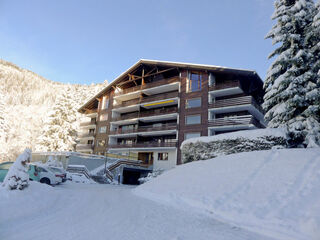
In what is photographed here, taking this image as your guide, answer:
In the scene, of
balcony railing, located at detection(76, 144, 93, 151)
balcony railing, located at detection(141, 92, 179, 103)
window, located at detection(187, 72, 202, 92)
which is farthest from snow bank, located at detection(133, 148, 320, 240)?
balcony railing, located at detection(76, 144, 93, 151)

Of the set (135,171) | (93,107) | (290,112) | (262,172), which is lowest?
(135,171)

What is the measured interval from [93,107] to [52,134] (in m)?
12.0

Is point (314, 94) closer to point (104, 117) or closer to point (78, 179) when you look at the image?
point (78, 179)

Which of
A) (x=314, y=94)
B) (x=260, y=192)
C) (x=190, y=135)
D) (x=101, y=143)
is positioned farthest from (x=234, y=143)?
(x=101, y=143)

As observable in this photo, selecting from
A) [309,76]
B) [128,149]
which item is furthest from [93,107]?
[309,76]

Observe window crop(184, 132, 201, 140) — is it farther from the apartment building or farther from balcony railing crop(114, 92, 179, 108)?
balcony railing crop(114, 92, 179, 108)

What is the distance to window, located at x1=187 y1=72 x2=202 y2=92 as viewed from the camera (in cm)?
3326

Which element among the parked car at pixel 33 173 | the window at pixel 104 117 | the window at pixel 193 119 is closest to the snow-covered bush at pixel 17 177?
the parked car at pixel 33 173

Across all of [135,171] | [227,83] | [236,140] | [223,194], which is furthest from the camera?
[135,171]

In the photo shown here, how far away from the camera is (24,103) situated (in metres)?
109

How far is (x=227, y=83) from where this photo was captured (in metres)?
29.8

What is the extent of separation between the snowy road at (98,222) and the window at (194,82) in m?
26.2

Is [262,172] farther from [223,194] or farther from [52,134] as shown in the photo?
[52,134]

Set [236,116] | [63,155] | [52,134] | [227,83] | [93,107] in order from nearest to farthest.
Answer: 1. [236,116]
2. [227,83]
3. [63,155]
4. [52,134]
5. [93,107]
